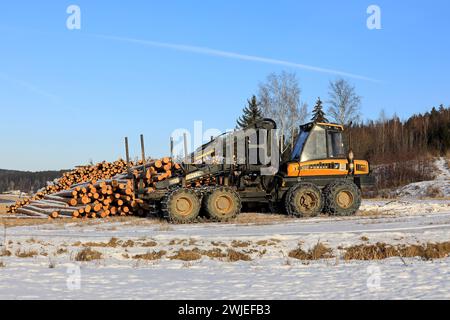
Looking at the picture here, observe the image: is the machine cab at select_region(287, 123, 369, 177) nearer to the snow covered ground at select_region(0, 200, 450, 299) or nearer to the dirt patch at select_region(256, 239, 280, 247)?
the snow covered ground at select_region(0, 200, 450, 299)

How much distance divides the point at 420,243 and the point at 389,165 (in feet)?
116

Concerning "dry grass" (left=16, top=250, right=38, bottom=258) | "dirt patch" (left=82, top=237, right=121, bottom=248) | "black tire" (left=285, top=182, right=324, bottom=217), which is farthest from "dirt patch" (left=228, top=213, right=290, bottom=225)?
"dry grass" (left=16, top=250, right=38, bottom=258)

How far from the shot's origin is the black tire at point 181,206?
15445 millimetres

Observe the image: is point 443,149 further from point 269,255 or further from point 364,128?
point 269,255

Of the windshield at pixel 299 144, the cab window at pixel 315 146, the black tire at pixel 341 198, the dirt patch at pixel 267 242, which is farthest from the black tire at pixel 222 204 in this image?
the dirt patch at pixel 267 242

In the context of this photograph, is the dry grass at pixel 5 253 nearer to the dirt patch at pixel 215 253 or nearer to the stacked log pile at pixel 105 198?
the dirt patch at pixel 215 253

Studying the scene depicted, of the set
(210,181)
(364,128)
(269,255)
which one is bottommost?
(269,255)

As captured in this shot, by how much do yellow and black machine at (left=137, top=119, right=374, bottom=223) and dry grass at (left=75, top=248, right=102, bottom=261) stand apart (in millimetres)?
6797

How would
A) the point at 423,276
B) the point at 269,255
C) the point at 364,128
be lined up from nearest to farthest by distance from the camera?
the point at 423,276
the point at 269,255
the point at 364,128

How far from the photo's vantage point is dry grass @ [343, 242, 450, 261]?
849 cm

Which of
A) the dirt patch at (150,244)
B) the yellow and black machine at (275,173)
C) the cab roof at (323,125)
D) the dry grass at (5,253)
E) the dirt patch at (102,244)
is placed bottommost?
the dirt patch at (150,244)

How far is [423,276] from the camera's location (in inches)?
255

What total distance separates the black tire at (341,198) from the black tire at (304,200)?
0.99ft
